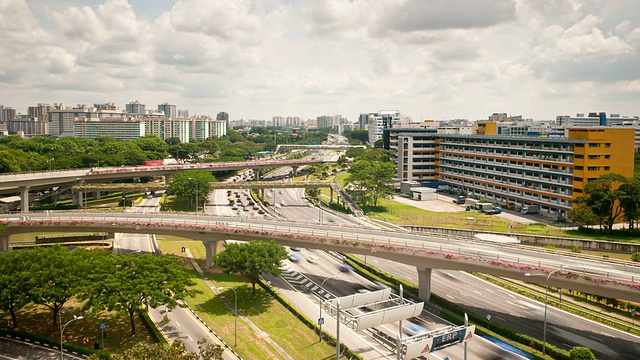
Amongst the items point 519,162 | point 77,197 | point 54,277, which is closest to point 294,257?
point 54,277

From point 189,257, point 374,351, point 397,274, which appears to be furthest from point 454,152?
point 374,351

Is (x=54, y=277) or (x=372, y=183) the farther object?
(x=372, y=183)

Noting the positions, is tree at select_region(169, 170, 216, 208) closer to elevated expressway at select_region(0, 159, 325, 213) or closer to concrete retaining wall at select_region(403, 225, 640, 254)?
elevated expressway at select_region(0, 159, 325, 213)

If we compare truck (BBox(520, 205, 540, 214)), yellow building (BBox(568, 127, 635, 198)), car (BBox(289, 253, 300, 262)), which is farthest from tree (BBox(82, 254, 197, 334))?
truck (BBox(520, 205, 540, 214))

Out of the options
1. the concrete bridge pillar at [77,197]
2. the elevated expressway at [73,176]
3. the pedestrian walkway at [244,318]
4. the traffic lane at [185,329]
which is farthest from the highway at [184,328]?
the concrete bridge pillar at [77,197]

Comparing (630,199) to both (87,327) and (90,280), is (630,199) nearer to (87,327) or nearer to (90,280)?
(90,280)

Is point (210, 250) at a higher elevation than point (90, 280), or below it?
below

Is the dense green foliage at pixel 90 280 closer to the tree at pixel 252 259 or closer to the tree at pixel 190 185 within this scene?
the tree at pixel 252 259

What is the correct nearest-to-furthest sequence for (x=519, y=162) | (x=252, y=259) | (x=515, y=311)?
(x=515, y=311) < (x=252, y=259) < (x=519, y=162)
